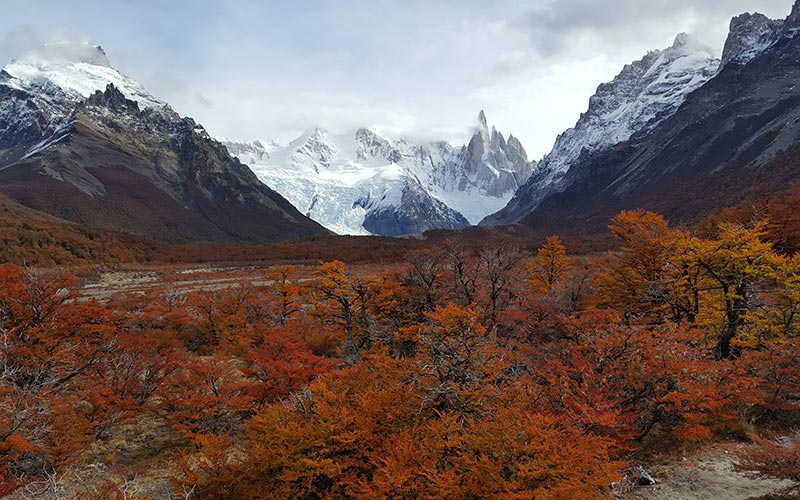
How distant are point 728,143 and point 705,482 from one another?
166638 mm

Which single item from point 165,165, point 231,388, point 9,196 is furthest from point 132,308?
point 165,165

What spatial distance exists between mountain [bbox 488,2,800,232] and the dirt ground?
100m

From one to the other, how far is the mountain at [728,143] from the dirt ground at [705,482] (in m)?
100

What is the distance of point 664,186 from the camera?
Result: 149500 mm

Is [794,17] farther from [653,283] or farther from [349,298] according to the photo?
[349,298]

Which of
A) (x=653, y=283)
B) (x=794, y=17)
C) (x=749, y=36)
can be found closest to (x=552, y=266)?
(x=653, y=283)

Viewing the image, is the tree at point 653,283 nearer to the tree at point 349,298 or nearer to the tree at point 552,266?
the tree at point 552,266

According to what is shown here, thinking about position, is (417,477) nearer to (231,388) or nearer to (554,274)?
(231,388)

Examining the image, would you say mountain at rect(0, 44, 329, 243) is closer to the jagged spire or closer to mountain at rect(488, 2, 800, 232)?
mountain at rect(488, 2, 800, 232)

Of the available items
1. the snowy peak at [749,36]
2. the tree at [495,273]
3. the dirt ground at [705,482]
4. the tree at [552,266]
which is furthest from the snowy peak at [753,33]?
the dirt ground at [705,482]

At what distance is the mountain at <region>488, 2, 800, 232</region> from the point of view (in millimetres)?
109250

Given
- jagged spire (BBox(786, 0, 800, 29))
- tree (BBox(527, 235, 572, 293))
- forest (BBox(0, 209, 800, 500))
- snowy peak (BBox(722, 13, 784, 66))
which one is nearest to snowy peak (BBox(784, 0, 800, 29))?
jagged spire (BBox(786, 0, 800, 29))

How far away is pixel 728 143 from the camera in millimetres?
140000

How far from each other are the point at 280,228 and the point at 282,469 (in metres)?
195
